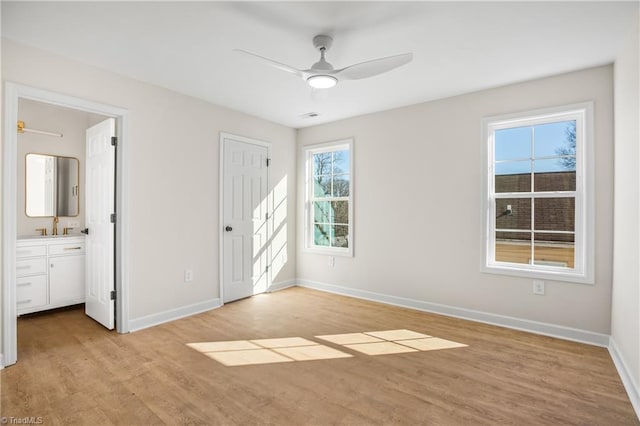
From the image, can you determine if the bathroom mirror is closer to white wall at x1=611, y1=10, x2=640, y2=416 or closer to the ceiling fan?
the ceiling fan

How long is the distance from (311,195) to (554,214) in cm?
330

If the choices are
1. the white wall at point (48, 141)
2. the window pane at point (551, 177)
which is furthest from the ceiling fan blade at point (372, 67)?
the white wall at point (48, 141)

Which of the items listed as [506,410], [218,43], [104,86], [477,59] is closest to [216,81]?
[218,43]

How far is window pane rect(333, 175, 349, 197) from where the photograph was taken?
500 cm

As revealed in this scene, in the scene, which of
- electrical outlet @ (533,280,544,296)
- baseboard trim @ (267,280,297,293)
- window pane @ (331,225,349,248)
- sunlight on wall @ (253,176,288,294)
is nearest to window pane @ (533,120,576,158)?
electrical outlet @ (533,280,544,296)

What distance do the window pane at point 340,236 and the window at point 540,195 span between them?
1.97m

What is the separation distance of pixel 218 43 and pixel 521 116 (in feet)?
10.1

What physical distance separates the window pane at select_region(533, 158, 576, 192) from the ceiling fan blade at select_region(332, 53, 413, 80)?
2157mm

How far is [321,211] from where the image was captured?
5328 mm

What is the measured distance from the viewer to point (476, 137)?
148 inches

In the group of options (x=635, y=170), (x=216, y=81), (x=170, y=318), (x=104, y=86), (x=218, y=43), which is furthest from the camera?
(x=170, y=318)

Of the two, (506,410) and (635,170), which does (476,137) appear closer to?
(635,170)

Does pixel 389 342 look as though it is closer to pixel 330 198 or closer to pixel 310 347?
pixel 310 347

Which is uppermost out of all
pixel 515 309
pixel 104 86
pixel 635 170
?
pixel 104 86
